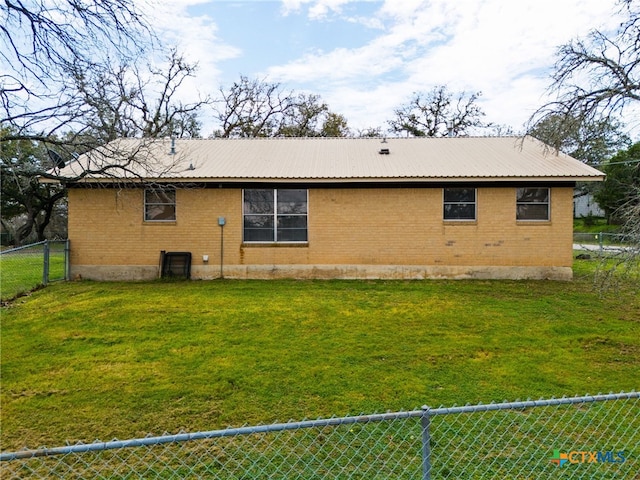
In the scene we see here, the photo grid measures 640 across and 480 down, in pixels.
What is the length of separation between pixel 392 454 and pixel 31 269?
14.9 metres

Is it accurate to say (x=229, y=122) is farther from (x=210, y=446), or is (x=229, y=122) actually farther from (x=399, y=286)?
(x=210, y=446)

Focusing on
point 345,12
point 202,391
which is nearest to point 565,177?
point 345,12

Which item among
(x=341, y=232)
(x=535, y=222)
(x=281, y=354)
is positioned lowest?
(x=281, y=354)

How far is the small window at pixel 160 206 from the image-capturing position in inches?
497

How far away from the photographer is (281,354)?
6.35 meters

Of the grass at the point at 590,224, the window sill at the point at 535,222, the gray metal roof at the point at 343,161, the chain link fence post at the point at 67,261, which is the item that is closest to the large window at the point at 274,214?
the gray metal roof at the point at 343,161

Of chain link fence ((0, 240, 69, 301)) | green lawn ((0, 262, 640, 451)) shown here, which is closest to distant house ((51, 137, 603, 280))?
chain link fence ((0, 240, 69, 301))

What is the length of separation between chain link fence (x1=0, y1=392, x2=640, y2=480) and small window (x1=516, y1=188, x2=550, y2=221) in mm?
9110

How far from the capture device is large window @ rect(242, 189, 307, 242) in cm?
1271

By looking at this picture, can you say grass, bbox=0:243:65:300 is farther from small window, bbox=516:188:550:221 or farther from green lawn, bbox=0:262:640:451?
small window, bbox=516:188:550:221

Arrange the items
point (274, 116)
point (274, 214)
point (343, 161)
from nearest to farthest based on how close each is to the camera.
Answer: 1. point (274, 214)
2. point (343, 161)
3. point (274, 116)

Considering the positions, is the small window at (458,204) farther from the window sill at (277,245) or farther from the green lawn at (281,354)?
the window sill at (277,245)

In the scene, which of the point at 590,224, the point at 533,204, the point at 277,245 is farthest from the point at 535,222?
the point at 590,224

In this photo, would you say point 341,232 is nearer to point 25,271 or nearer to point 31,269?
point 25,271
